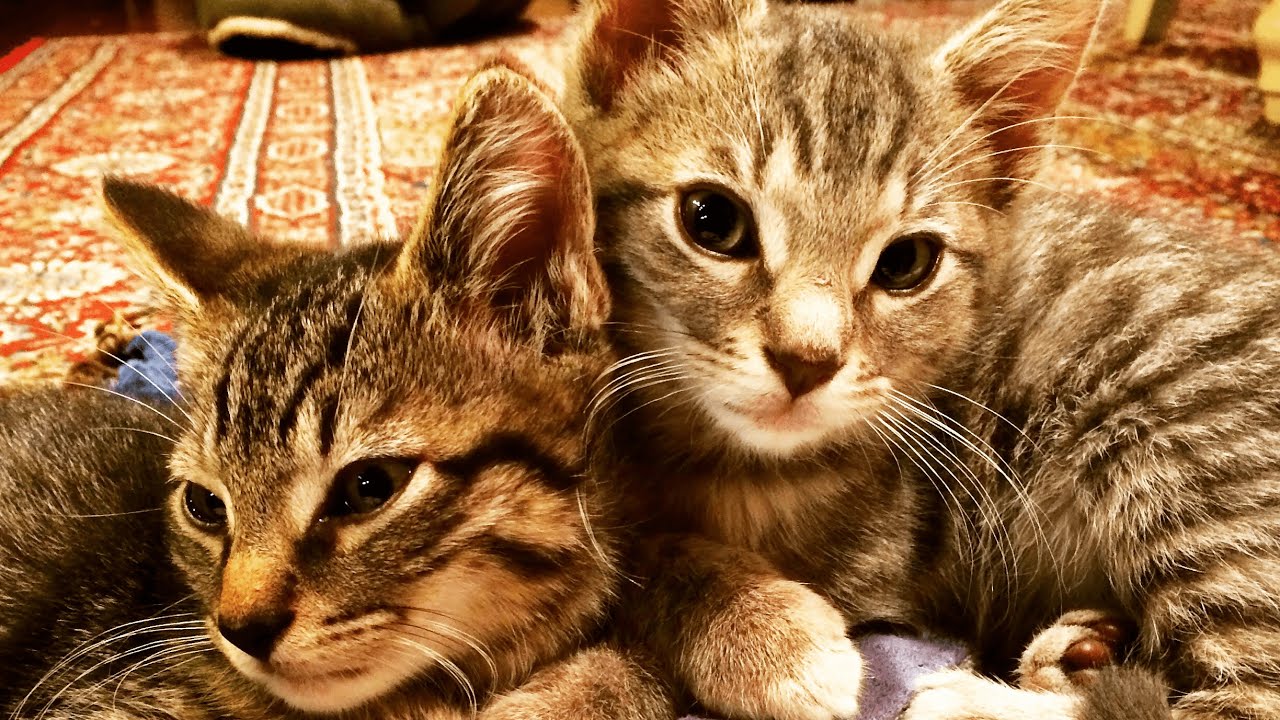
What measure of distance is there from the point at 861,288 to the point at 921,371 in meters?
0.15

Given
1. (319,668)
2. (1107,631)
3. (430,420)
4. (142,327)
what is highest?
(430,420)

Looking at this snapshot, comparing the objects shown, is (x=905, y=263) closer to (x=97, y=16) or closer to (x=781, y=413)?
(x=781, y=413)

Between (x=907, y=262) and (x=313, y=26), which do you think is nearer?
(x=907, y=262)

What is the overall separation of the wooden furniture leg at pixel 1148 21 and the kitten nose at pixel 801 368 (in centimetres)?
356

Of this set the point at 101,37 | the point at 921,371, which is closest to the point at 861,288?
the point at 921,371

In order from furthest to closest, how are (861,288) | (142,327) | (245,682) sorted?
(142,327), (861,288), (245,682)

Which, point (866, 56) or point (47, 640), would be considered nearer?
point (47, 640)

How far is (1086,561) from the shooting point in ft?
3.68

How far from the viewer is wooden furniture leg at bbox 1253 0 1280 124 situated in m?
2.62

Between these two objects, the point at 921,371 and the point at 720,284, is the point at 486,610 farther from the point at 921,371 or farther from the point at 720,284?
the point at 921,371

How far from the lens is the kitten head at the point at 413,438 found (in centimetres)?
77

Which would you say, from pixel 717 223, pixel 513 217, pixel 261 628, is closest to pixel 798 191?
pixel 717 223

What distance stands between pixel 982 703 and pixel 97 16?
16.1 feet

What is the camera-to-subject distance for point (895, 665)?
1.05m
